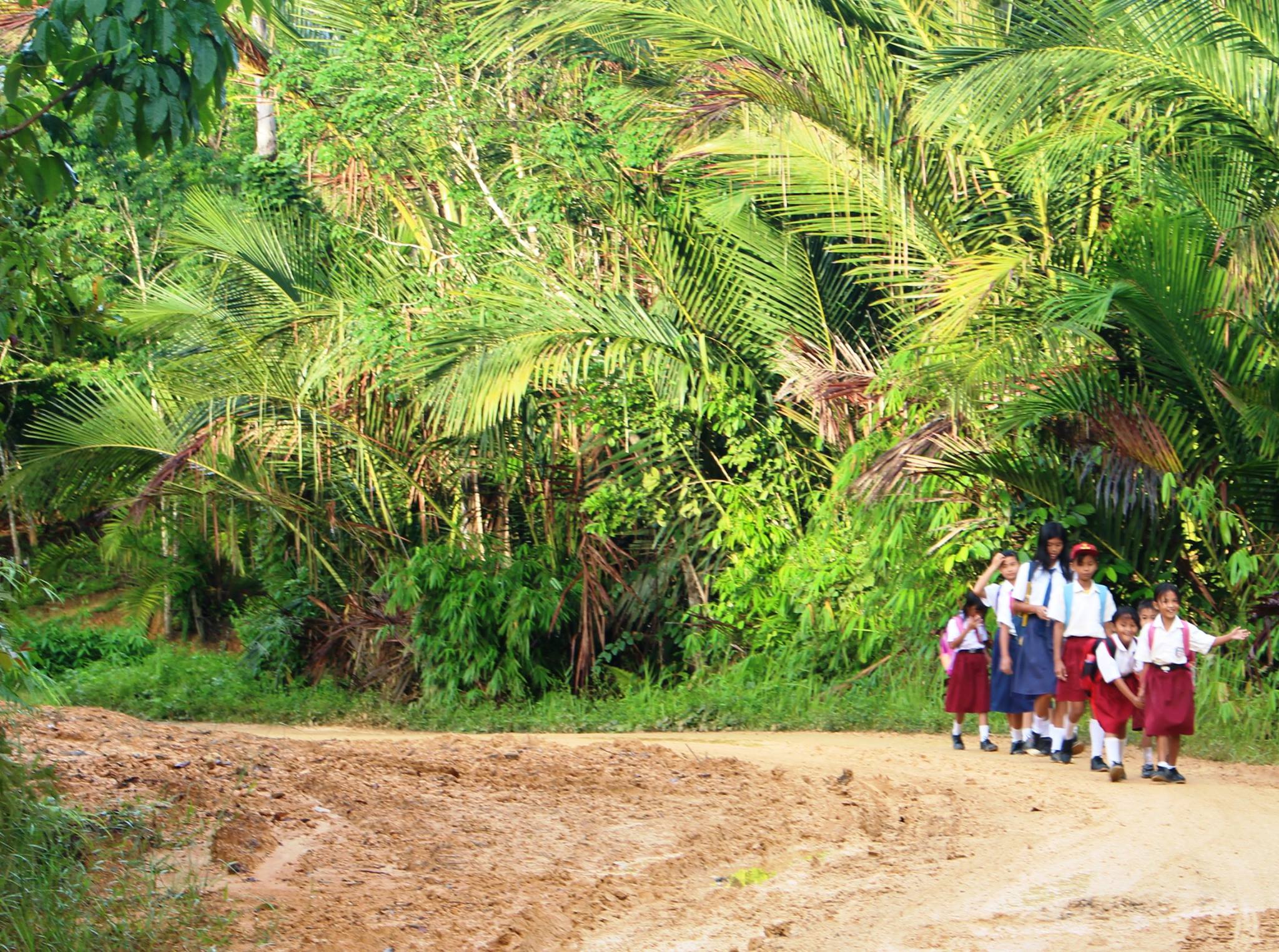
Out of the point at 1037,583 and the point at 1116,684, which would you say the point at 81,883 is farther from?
the point at 1037,583

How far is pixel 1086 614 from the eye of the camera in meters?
8.29

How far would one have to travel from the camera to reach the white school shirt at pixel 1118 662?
7.79m

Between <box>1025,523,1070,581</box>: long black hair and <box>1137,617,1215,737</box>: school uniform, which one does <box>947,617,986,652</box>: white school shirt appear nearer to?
<box>1025,523,1070,581</box>: long black hair

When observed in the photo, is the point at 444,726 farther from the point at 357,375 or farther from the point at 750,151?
the point at 750,151

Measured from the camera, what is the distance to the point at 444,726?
36.0 feet

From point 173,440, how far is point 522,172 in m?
3.83

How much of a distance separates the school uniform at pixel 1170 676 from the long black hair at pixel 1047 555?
2.78ft

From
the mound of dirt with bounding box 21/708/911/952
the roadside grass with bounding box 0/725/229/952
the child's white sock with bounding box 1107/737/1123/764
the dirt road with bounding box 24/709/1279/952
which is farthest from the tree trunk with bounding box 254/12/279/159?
the child's white sock with bounding box 1107/737/1123/764

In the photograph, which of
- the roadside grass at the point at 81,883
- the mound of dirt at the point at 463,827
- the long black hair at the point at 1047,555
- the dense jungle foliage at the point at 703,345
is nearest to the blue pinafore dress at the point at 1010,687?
the long black hair at the point at 1047,555

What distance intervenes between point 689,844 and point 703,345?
557 centimetres

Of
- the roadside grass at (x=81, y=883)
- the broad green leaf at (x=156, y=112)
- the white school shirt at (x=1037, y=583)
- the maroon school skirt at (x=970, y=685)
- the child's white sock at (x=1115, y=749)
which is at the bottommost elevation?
the roadside grass at (x=81, y=883)

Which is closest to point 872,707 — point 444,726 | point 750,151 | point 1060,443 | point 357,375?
point 1060,443

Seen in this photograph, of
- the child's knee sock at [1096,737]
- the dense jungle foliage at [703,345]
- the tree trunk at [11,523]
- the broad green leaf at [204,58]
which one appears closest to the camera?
the broad green leaf at [204,58]

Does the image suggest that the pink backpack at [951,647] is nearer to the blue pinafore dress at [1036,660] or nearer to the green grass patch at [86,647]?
the blue pinafore dress at [1036,660]
